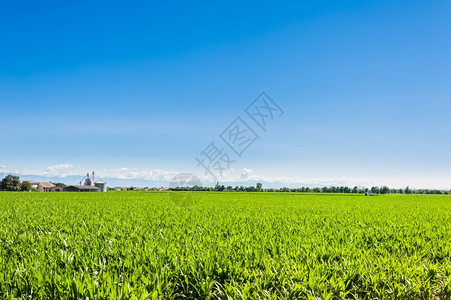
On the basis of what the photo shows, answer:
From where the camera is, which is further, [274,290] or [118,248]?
[118,248]

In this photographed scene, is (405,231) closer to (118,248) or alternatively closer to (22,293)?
(118,248)

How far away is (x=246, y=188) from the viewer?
12756 centimetres

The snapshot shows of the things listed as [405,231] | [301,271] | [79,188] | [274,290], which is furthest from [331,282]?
[79,188]

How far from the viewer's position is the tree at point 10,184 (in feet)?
300

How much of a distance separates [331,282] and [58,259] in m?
4.62

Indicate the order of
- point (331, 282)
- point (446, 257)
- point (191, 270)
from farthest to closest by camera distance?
point (446, 257), point (191, 270), point (331, 282)

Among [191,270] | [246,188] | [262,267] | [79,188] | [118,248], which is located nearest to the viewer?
[191,270]

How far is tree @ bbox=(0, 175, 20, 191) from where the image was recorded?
9150 centimetres

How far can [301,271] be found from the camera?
4.24m

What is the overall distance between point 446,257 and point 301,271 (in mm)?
4144

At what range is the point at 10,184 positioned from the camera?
302 ft

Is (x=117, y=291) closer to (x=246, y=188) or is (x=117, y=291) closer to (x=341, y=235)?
(x=341, y=235)

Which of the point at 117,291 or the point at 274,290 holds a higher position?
the point at 117,291

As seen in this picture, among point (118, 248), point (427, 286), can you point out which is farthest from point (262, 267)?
point (118, 248)
